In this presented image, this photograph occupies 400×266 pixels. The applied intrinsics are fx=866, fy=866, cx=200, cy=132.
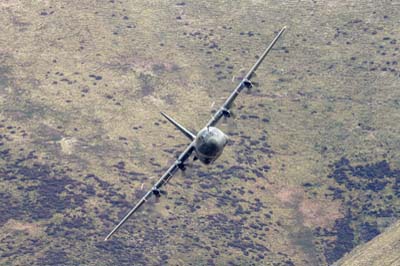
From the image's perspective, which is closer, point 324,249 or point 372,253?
point 372,253

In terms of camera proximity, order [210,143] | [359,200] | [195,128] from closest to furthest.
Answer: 1. [210,143]
2. [359,200]
3. [195,128]

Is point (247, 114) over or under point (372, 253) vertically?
under

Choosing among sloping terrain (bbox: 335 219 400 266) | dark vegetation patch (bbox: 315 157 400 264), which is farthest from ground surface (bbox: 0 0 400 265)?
sloping terrain (bbox: 335 219 400 266)

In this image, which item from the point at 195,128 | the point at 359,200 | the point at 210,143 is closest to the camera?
the point at 210,143

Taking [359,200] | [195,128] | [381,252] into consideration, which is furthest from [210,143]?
[195,128]

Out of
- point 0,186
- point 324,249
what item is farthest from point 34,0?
point 324,249

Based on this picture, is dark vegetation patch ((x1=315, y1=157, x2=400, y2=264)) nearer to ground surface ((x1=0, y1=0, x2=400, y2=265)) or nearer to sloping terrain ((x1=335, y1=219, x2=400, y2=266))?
ground surface ((x1=0, y1=0, x2=400, y2=265))

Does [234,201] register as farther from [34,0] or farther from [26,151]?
[34,0]

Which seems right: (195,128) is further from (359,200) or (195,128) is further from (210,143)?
(210,143)

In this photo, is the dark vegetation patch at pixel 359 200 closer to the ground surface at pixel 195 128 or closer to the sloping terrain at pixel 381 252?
the ground surface at pixel 195 128
